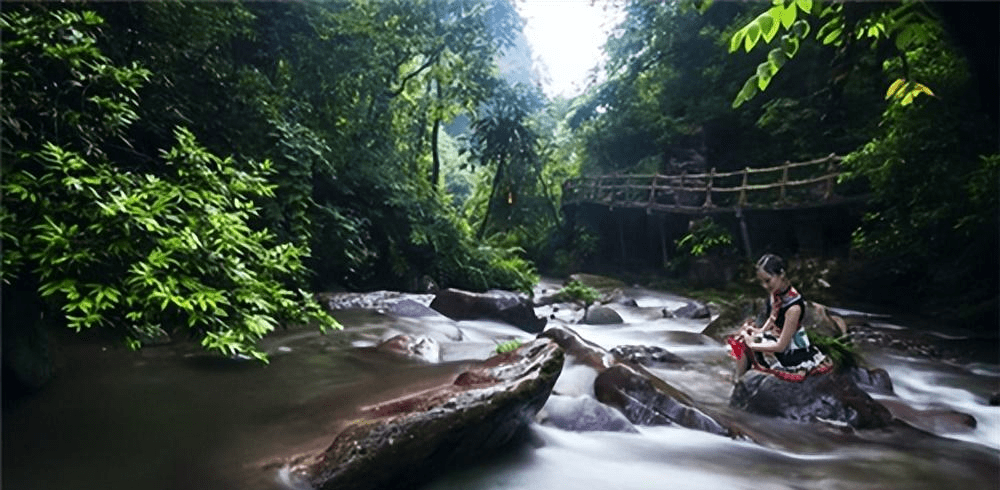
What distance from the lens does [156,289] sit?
2.49m

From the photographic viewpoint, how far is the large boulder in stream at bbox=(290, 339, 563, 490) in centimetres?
325

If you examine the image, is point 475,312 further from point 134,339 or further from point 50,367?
point 134,339

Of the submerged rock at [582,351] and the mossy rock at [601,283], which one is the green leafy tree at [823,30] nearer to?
the submerged rock at [582,351]

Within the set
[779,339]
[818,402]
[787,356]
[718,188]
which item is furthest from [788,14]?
[718,188]

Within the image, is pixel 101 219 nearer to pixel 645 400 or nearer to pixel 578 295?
pixel 645 400

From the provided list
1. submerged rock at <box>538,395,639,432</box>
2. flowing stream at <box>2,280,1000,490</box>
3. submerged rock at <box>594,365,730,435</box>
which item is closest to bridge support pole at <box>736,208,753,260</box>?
flowing stream at <box>2,280,1000,490</box>

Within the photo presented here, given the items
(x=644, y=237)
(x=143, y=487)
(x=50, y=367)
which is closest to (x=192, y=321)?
(x=143, y=487)

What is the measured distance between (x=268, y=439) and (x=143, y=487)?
0.81 m

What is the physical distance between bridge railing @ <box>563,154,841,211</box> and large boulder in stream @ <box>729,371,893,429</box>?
10.3 m

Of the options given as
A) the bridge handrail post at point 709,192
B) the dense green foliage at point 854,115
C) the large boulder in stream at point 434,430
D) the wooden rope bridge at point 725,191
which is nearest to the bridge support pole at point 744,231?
the wooden rope bridge at point 725,191

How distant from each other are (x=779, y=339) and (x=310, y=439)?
385 cm

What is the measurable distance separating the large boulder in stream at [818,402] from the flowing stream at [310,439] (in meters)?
0.14

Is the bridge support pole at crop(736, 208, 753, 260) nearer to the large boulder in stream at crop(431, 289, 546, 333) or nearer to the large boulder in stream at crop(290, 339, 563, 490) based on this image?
the large boulder in stream at crop(431, 289, 546, 333)

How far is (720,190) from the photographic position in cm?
1758
